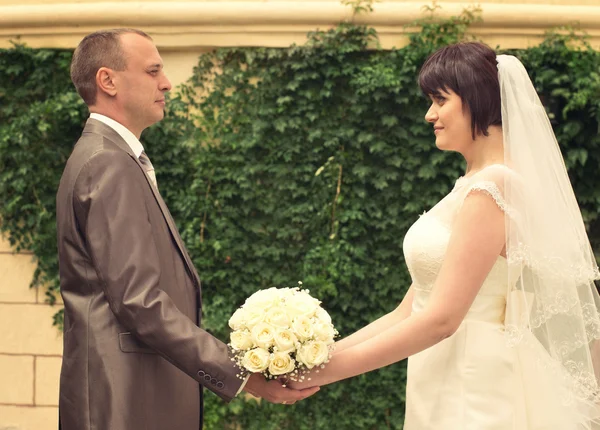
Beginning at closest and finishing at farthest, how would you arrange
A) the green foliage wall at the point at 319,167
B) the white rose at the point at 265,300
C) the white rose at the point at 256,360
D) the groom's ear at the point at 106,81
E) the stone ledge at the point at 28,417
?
the white rose at the point at 256,360 → the white rose at the point at 265,300 → the groom's ear at the point at 106,81 → the green foliage wall at the point at 319,167 → the stone ledge at the point at 28,417

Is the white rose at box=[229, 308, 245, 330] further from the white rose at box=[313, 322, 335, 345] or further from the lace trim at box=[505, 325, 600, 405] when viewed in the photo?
the lace trim at box=[505, 325, 600, 405]

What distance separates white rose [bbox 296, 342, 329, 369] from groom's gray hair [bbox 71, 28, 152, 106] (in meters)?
1.19

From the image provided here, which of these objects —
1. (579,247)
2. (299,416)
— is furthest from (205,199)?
(579,247)

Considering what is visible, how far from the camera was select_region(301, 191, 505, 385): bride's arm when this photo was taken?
2412 mm

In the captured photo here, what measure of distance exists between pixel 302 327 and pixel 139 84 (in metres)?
1.08

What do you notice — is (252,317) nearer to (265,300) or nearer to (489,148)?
(265,300)

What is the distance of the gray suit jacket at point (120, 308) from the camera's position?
2.25 meters

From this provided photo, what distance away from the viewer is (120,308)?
2244 mm

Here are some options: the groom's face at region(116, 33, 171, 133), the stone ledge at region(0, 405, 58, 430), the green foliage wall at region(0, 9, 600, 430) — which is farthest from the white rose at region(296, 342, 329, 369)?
the stone ledge at region(0, 405, 58, 430)

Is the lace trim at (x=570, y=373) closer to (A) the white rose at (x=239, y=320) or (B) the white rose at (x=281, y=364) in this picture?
(B) the white rose at (x=281, y=364)

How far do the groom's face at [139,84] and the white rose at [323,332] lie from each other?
1000mm

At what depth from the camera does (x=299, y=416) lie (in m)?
5.18

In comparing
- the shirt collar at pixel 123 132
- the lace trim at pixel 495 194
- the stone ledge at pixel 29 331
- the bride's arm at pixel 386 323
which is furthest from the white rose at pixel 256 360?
the stone ledge at pixel 29 331

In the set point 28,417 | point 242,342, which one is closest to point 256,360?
point 242,342
